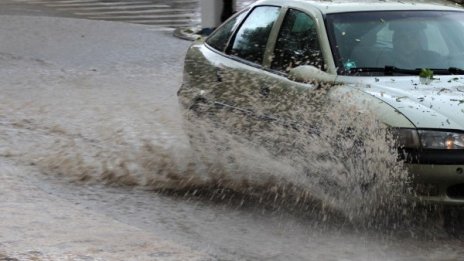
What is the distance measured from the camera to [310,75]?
5.59 meters

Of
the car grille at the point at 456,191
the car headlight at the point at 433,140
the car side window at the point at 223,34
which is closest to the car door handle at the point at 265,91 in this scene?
the car side window at the point at 223,34

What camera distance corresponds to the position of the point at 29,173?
22.0ft

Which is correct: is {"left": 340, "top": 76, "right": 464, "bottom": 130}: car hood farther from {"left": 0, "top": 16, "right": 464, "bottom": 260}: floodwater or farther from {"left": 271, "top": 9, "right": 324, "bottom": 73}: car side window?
{"left": 271, "top": 9, "right": 324, "bottom": 73}: car side window

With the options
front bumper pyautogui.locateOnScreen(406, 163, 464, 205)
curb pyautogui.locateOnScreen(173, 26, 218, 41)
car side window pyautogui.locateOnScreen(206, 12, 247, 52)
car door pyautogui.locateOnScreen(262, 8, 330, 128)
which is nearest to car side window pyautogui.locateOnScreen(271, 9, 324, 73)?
car door pyautogui.locateOnScreen(262, 8, 330, 128)

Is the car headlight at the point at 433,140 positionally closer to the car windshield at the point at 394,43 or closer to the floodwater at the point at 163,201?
the floodwater at the point at 163,201

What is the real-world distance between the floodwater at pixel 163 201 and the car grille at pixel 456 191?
260mm

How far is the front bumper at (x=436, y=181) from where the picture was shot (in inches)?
190

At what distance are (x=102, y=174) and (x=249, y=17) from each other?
1.88 meters

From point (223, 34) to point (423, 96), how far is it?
104 inches

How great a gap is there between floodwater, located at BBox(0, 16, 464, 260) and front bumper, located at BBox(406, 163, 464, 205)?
0.13 meters

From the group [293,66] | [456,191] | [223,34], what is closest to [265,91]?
[293,66]

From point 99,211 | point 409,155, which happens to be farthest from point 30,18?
point 409,155

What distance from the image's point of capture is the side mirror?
5.56 metres

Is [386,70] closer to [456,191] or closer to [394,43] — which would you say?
[394,43]
